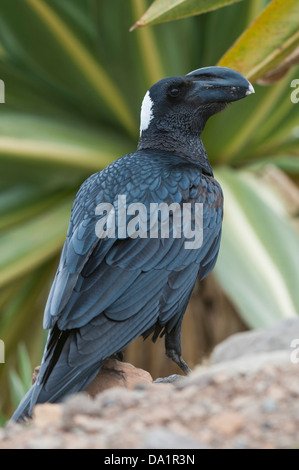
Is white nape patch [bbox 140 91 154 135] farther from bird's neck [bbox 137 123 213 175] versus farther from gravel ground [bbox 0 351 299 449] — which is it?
Answer: gravel ground [bbox 0 351 299 449]

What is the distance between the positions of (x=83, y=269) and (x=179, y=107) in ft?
2.92

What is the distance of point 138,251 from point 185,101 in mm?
744

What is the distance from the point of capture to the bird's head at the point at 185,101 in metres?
2.71

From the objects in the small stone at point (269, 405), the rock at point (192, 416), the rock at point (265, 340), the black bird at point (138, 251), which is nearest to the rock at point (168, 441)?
the rock at point (192, 416)

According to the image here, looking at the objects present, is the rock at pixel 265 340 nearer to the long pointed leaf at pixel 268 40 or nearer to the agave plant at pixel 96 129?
the agave plant at pixel 96 129

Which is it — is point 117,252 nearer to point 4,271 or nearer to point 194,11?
point 194,11

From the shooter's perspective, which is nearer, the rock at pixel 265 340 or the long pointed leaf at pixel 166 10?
the long pointed leaf at pixel 166 10

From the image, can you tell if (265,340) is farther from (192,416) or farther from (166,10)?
(192,416)

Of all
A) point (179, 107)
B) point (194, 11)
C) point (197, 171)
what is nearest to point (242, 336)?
point (197, 171)

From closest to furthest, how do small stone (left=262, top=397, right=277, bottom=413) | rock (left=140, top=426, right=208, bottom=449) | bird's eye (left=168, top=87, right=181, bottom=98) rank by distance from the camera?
1. rock (left=140, top=426, right=208, bottom=449)
2. small stone (left=262, top=397, right=277, bottom=413)
3. bird's eye (left=168, top=87, right=181, bottom=98)

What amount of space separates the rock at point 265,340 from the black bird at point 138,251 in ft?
1.24

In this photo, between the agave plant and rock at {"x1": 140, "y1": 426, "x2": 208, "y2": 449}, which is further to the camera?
the agave plant

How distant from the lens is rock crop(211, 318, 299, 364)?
269 cm

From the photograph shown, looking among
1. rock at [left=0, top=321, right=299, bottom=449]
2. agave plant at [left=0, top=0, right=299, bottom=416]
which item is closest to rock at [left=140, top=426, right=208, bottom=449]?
rock at [left=0, top=321, right=299, bottom=449]
